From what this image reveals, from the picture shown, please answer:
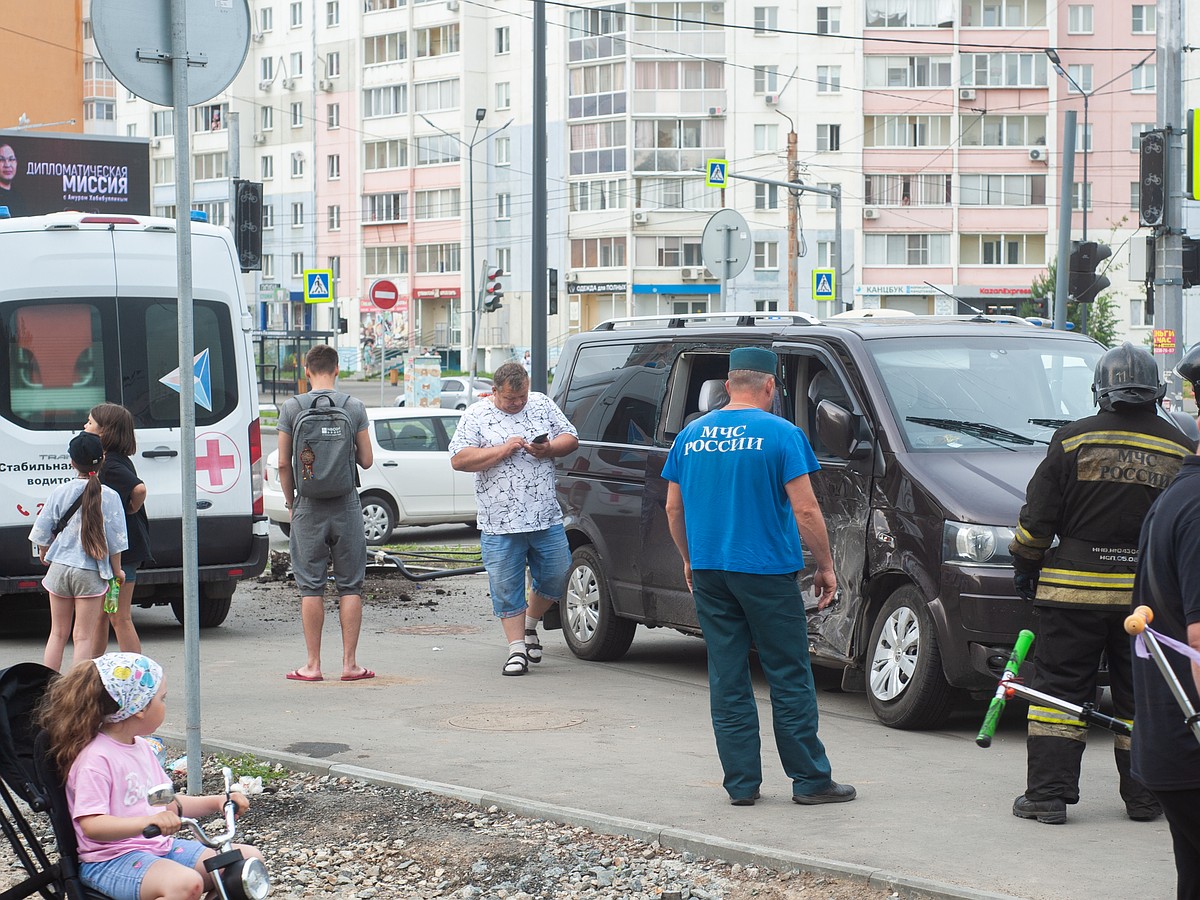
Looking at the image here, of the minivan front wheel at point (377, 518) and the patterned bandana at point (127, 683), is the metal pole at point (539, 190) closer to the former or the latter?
the minivan front wheel at point (377, 518)

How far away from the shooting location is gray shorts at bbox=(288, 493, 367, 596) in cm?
1020

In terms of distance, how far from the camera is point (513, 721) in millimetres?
8898

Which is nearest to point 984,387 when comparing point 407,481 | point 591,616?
point 591,616

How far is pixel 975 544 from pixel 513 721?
2510 millimetres

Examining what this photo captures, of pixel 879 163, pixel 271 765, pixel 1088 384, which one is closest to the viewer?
pixel 271 765

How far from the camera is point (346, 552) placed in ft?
33.7

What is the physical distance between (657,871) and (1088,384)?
4527mm

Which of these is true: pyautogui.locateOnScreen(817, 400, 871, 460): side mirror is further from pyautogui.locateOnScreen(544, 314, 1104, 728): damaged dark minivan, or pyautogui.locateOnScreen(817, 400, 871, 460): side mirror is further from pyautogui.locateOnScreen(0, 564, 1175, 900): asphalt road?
pyautogui.locateOnScreen(0, 564, 1175, 900): asphalt road

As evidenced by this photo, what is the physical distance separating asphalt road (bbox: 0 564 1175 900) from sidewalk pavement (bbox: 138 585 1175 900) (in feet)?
0.05

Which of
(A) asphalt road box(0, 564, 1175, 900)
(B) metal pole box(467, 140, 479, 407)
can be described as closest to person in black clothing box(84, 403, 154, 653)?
(A) asphalt road box(0, 564, 1175, 900)

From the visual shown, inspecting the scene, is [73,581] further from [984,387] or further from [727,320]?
[984,387]

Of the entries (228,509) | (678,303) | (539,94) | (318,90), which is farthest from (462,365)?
(228,509)

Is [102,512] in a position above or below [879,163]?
below

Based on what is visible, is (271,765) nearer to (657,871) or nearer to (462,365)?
(657,871)
